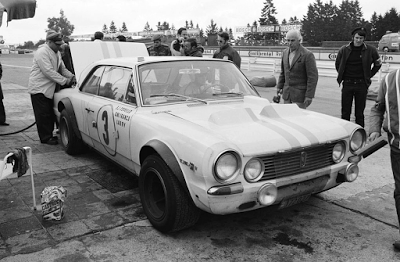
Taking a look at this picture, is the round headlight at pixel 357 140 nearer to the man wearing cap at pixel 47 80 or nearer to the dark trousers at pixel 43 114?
the man wearing cap at pixel 47 80

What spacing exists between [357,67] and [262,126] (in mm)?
3646

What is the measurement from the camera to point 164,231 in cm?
327

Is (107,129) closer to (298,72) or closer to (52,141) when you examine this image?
(52,141)

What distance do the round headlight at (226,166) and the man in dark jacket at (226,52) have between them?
4.33m

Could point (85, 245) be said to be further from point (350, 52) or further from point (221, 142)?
point (350, 52)

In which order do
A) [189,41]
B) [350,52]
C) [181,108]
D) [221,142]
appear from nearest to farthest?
[221,142] → [181,108] → [350,52] → [189,41]

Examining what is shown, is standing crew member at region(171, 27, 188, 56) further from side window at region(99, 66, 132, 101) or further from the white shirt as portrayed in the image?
side window at region(99, 66, 132, 101)

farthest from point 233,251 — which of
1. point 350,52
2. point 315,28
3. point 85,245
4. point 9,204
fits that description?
point 315,28

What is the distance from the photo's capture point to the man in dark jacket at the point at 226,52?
22.9 ft

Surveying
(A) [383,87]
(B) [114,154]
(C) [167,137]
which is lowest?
(B) [114,154]

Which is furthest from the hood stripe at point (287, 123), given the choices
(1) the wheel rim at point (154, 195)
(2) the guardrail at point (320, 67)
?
(2) the guardrail at point (320, 67)

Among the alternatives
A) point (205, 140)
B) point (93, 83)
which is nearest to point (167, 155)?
point (205, 140)

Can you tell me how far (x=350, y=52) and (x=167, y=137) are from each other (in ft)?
13.8

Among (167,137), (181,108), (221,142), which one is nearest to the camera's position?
(221,142)
